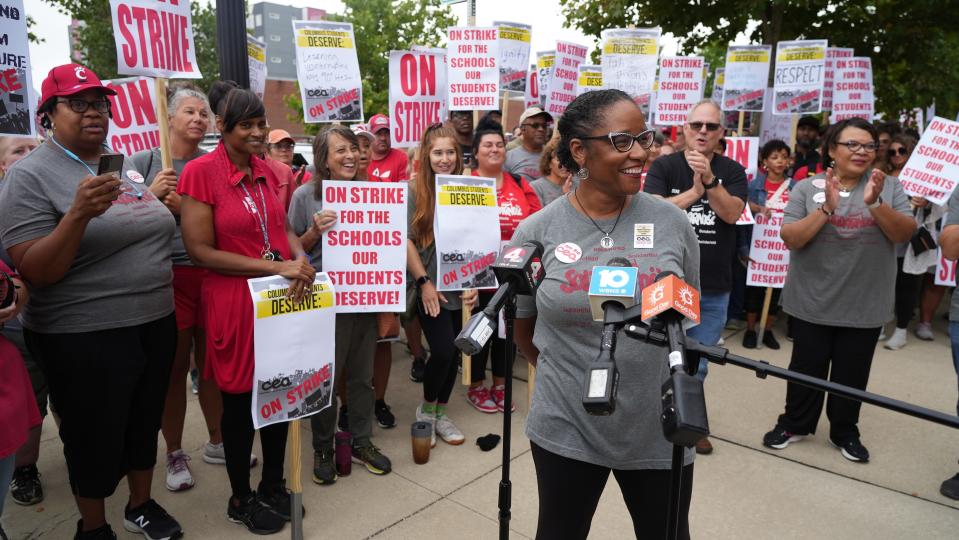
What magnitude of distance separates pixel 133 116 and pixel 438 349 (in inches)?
105

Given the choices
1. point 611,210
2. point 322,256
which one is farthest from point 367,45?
point 611,210

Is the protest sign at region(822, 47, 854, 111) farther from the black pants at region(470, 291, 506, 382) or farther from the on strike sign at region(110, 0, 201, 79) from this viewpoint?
the on strike sign at region(110, 0, 201, 79)

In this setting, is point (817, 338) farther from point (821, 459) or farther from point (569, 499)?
point (569, 499)

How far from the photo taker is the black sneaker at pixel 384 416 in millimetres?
4645

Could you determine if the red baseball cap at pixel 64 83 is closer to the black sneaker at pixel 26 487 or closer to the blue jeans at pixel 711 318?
the black sneaker at pixel 26 487

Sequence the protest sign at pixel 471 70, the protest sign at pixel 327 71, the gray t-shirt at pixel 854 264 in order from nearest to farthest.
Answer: the gray t-shirt at pixel 854 264, the protest sign at pixel 327 71, the protest sign at pixel 471 70

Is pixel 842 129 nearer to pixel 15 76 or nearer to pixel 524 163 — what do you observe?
pixel 524 163

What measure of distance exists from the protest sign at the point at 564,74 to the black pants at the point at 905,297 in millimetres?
4144

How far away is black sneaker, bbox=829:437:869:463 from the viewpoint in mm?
4238

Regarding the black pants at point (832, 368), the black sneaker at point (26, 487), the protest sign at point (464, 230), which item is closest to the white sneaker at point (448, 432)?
the protest sign at point (464, 230)

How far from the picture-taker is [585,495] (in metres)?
2.06

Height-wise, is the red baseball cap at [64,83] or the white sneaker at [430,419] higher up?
the red baseball cap at [64,83]

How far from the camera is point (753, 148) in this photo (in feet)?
20.3

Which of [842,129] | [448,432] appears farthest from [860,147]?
[448,432]
